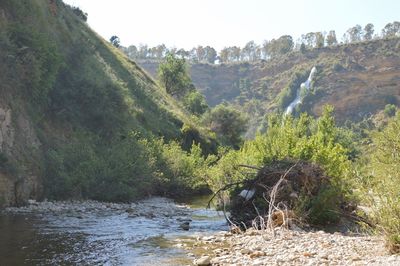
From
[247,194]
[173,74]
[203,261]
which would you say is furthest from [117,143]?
[173,74]

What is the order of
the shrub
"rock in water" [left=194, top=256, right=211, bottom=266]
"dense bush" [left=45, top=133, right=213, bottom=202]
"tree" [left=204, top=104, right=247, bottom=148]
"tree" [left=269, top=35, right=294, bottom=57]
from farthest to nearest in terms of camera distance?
"tree" [left=269, top=35, right=294, bottom=57] → the shrub → "tree" [left=204, top=104, right=247, bottom=148] → "dense bush" [left=45, top=133, right=213, bottom=202] → "rock in water" [left=194, top=256, right=211, bottom=266]

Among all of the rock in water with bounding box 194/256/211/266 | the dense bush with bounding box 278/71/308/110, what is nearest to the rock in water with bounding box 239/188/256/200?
the rock in water with bounding box 194/256/211/266

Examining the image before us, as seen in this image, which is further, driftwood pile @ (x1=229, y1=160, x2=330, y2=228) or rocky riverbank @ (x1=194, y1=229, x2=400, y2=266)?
driftwood pile @ (x1=229, y1=160, x2=330, y2=228)

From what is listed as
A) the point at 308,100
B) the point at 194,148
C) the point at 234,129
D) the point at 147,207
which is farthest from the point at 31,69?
the point at 308,100

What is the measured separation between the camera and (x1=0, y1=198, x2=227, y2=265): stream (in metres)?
11.4

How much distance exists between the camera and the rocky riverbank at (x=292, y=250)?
30.0 feet

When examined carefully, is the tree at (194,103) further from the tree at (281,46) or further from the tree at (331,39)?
the tree at (281,46)

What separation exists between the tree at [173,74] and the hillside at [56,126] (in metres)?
27.3

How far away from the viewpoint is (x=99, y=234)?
15.0m

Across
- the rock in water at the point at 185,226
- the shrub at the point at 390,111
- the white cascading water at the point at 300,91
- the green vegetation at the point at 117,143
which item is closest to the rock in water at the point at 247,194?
the green vegetation at the point at 117,143

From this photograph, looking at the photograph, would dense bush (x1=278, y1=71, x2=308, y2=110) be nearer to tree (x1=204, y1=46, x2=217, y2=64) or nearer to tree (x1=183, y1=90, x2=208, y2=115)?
tree (x1=204, y1=46, x2=217, y2=64)

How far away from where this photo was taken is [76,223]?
56.1 feet

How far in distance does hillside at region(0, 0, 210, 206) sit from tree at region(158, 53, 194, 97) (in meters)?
27.3

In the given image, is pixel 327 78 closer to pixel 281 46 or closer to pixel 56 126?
pixel 281 46
